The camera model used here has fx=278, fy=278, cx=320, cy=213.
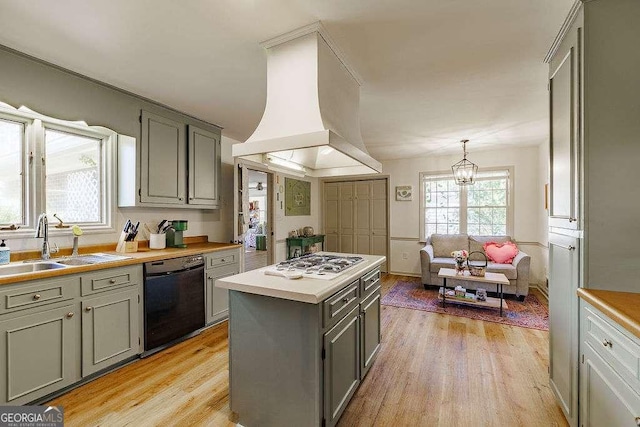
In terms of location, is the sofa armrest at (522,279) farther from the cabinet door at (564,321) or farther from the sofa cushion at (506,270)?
the cabinet door at (564,321)

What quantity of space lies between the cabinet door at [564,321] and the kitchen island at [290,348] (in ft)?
4.02

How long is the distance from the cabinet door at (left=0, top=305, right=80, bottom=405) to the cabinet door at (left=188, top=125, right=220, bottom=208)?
1.68m

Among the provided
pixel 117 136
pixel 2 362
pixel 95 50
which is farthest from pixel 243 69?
pixel 2 362

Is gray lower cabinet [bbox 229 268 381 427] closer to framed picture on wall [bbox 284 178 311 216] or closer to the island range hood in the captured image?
the island range hood

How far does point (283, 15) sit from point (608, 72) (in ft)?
5.69

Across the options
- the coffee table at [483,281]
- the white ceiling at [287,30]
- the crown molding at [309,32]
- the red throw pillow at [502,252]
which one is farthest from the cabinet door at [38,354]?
the red throw pillow at [502,252]

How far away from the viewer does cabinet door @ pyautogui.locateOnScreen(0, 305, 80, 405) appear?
167cm

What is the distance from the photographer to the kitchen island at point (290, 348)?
A: 4.76 ft

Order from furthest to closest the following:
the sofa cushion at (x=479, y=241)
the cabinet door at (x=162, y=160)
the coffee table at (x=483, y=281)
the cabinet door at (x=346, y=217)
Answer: the cabinet door at (x=346, y=217)
the sofa cushion at (x=479, y=241)
the coffee table at (x=483, y=281)
the cabinet door at (x=162, y=160)

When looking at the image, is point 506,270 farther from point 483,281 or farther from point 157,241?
point 157,241

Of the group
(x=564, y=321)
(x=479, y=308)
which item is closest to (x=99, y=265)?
(x=564, y=321)

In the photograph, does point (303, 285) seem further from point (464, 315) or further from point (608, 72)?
point (464, 315)

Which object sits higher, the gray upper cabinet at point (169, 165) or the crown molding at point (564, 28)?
the crown molding at point (564, 28)

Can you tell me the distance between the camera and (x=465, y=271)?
3.88 m
